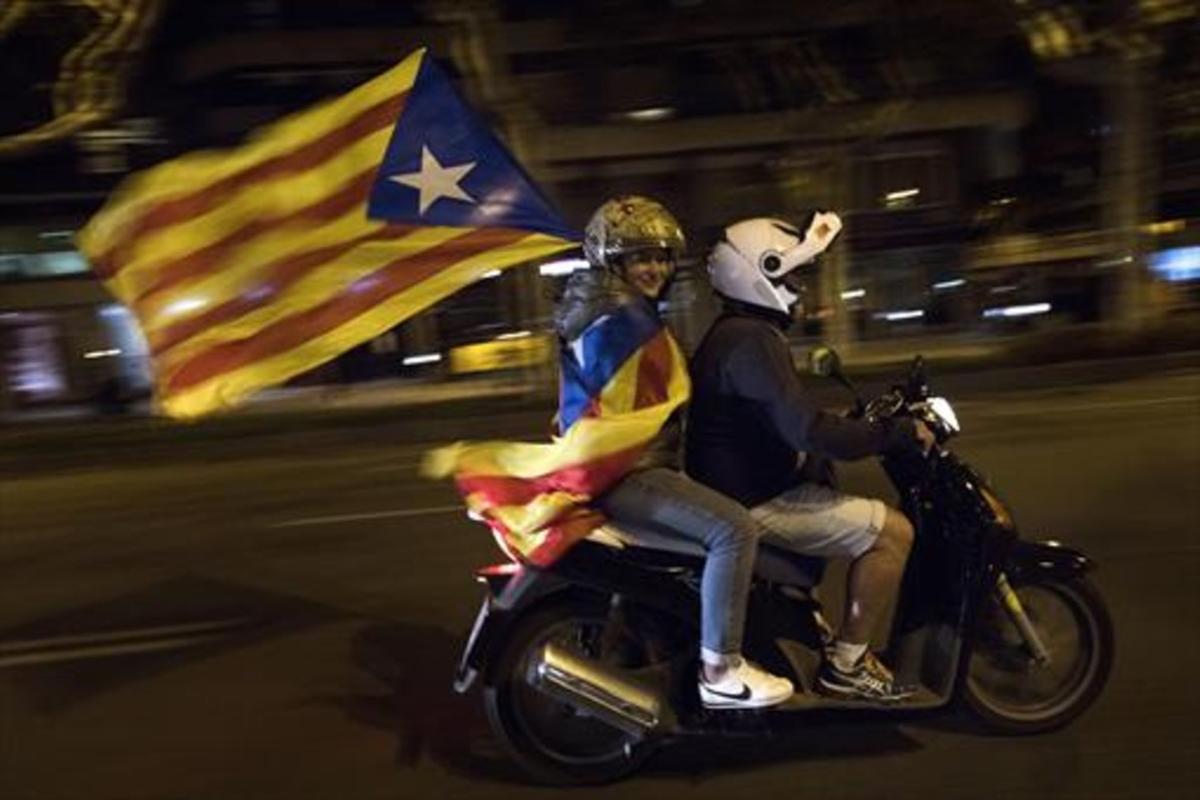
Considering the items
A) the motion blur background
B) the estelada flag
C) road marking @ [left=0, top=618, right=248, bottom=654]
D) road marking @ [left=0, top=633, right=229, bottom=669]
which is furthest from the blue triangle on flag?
the motion blur background

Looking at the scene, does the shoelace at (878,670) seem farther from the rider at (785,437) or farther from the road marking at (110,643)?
the road marking at (110,643)

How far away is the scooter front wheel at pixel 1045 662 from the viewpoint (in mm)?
4656

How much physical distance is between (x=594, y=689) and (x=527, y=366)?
1694 cm

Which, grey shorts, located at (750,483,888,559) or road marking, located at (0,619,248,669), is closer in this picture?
grey shorts, located at (750,483,888,559)

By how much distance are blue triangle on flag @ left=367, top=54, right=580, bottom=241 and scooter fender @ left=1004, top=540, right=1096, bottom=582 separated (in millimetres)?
1733

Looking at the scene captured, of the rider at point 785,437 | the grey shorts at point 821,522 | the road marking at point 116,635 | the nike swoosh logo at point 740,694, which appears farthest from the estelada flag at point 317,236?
the road marking at point 116,635

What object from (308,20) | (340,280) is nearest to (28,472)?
(340,280)

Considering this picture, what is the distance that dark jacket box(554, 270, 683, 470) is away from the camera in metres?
4.20

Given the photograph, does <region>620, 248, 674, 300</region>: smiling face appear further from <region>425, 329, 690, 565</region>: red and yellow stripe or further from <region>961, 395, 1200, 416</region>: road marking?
<region>961, 395, 1200, 416</region>: road marking

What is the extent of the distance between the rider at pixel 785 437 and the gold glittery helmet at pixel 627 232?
0.24 metres

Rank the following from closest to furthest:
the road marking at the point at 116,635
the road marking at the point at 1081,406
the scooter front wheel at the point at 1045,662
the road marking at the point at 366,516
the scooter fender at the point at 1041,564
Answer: the scooter fender at the point at 1041,564
the scooter front wheel at the point at 1045,662
the road marking at the point at 116,635
the road marking at the point at 366,516
the road marking at the point at 1081,406

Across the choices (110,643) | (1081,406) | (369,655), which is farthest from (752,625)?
(1081,406)

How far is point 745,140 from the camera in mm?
35188

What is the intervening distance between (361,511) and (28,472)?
7.40m
